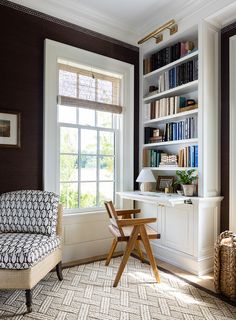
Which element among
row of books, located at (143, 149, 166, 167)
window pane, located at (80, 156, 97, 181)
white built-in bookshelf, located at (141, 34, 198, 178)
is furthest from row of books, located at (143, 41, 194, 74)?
window pane, located at (80, 156, 97, 181)

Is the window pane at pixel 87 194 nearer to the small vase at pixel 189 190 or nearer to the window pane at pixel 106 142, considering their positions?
the window pane at pixel 106 142

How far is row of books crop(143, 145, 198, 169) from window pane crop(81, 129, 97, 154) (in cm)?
76

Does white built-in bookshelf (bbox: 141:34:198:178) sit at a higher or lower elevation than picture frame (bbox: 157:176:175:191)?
higher

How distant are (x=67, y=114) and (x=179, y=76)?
4.78 feet

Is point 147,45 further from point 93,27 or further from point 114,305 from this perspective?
point 114,305

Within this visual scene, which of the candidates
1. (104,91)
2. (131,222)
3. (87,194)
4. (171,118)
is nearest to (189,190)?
(131,222)

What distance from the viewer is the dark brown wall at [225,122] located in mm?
2922

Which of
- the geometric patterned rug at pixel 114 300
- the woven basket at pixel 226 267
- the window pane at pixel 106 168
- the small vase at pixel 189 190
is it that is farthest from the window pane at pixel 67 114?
the woven basket at pixel 226 267

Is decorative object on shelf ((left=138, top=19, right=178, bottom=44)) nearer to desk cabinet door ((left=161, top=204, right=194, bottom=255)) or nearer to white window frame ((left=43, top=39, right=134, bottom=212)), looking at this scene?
white window frame ((left=43, top=39, right=134, bottom=212))

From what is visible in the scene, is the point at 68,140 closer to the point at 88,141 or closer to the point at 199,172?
the point at 88,141

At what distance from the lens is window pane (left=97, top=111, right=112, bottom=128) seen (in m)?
3.43

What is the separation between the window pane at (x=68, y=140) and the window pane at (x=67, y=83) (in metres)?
0.43

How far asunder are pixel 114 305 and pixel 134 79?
2.84 meters

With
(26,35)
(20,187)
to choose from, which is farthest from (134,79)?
(20,187)
